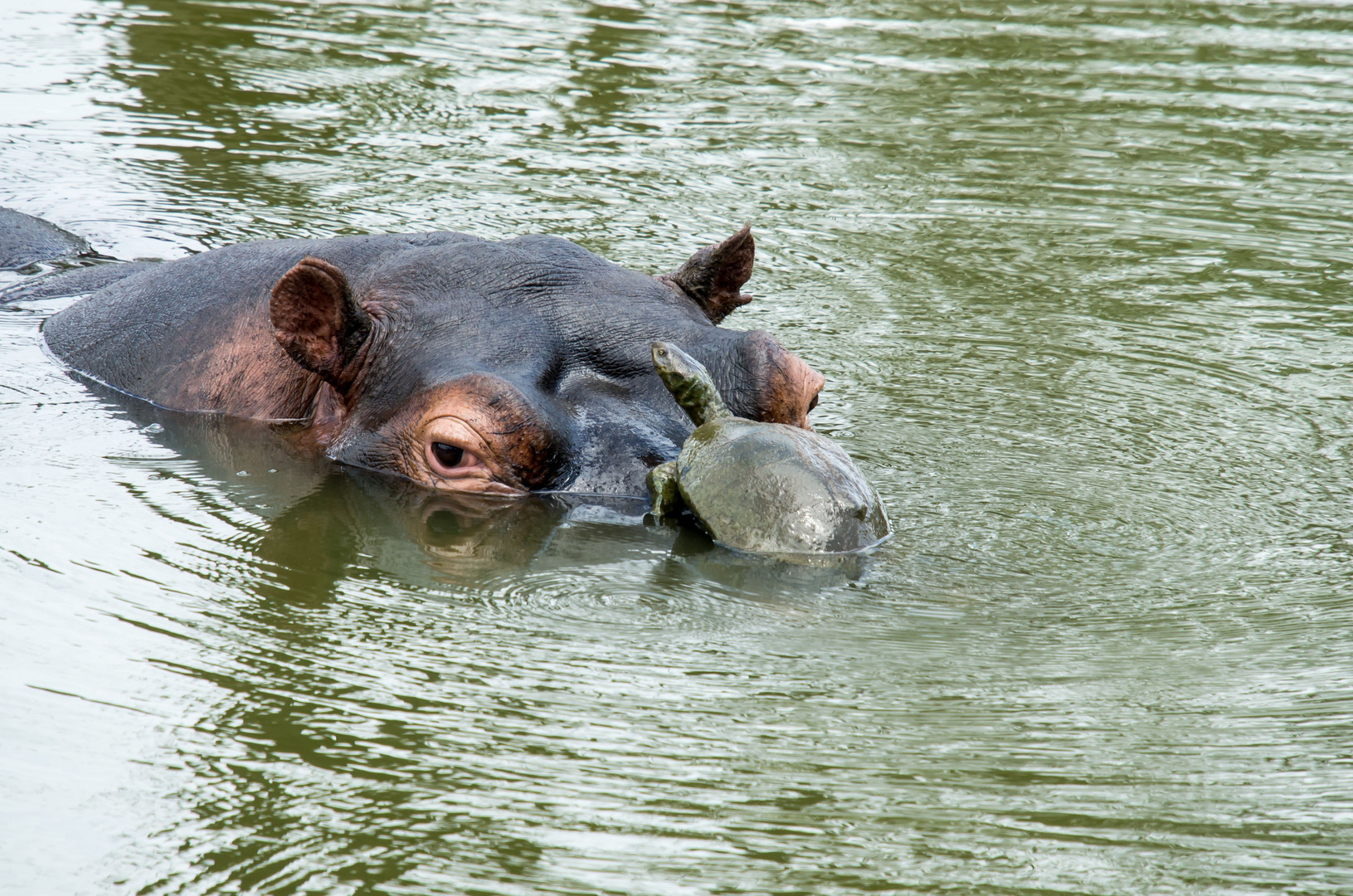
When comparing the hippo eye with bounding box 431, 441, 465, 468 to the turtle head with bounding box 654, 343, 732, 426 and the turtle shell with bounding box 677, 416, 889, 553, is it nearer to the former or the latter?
the turtle head with bounding box 654, 343, 732, 426

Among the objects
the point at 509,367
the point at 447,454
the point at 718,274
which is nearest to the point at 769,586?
the point at 509,367

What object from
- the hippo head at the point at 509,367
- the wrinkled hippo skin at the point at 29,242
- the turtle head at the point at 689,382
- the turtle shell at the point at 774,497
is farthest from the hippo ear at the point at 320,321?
the wrinkled hippo skin at the point at 29,242

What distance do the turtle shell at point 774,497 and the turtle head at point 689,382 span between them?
23cm

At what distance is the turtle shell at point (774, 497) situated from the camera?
4777 mm

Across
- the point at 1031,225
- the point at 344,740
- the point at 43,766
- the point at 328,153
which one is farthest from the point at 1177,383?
the point at 328,153

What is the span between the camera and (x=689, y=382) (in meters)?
5.02

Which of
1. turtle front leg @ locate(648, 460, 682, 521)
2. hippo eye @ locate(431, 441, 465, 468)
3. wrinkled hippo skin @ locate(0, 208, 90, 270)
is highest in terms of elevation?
turtle front leg @ locate(648, 460, 682, 521)

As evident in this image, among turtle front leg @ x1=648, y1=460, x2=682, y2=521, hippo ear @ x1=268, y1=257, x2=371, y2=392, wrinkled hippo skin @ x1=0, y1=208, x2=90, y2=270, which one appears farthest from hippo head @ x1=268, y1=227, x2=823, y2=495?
wrinkled hippo skin @ x1=0, y1=208, x2=90, y2=270

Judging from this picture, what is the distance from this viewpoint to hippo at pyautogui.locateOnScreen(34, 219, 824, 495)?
5.17 meters

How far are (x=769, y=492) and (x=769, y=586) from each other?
13.9 inches

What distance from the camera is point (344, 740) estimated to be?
3.58 meters

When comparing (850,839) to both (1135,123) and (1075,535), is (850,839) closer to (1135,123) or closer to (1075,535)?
(1075,535)

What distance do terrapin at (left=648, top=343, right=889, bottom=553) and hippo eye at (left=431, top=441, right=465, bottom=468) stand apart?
775mm

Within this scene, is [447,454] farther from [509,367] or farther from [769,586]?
[769,586]
